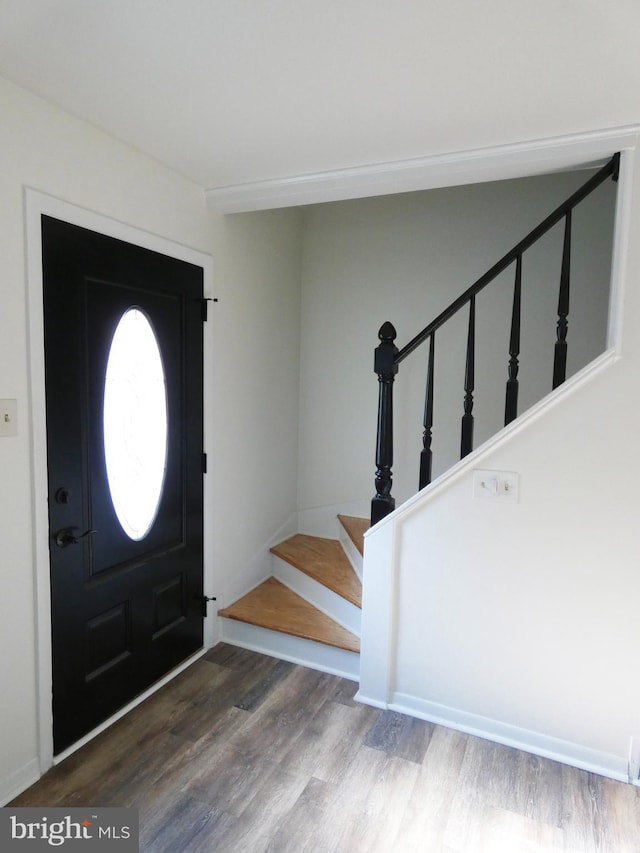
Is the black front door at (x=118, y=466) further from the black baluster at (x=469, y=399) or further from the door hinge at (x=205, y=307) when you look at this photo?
the black baluster at (x=469, y=399)

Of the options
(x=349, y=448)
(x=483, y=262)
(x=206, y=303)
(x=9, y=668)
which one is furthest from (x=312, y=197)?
(x=9, y=668)

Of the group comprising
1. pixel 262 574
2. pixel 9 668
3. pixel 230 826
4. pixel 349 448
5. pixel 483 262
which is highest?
pixel 483 262

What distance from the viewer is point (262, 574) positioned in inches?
132

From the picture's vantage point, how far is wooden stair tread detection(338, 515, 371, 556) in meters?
3.13

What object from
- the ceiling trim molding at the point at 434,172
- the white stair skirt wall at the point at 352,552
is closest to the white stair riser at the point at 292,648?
the white stair skirt wall at the point at 352,552

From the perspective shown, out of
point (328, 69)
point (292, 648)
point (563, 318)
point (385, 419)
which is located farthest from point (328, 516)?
point (328, 69)

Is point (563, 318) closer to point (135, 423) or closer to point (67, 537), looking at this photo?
point (135, 423)

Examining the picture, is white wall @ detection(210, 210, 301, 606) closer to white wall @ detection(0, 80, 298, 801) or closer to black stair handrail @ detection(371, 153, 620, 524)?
white wall @ detection(0, 80, 298, 801)

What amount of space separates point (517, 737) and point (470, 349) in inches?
66.3

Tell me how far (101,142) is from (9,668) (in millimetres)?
2005

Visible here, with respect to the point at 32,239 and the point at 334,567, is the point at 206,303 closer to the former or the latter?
the point at 32,239

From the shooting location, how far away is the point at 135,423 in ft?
7.55

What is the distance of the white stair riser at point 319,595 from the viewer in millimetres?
2777

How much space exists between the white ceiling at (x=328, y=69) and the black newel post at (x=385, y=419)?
81 cm
